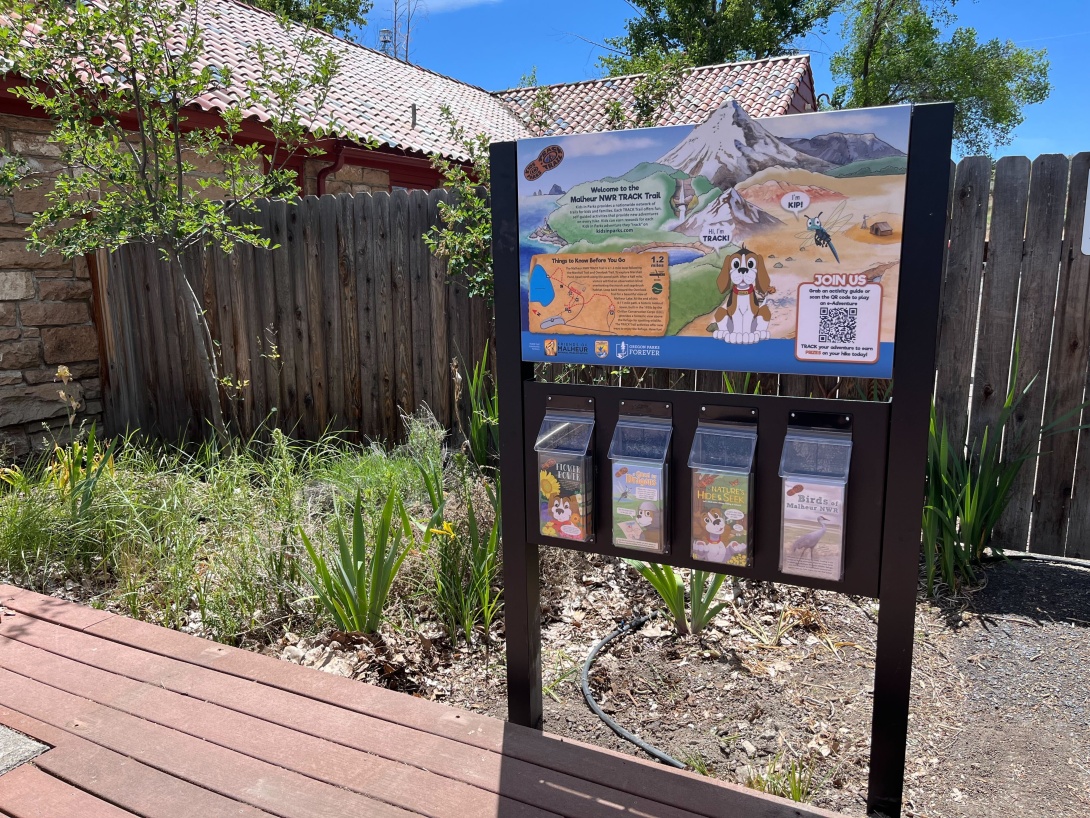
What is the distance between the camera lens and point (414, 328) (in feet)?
16.5

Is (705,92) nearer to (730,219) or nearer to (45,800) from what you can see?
(730,219)

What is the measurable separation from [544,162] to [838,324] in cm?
82

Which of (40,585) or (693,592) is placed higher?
(693,592)

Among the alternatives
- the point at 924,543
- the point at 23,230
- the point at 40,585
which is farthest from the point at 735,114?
the point at 23,230

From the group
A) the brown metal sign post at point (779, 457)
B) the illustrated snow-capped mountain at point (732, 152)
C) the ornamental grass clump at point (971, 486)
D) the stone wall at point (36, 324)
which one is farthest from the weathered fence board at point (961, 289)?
the stone wall at point (36, 324)

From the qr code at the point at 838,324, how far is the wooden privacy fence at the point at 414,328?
103mm

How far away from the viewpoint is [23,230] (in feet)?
18.2

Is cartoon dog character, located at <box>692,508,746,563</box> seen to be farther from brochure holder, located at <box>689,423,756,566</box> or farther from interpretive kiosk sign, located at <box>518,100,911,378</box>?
interpretive kiosk sign, located at <box>518,100,911,378</box>

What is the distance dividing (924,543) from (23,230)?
610cm

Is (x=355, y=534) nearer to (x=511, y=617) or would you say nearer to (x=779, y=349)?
(x=511, y=617)

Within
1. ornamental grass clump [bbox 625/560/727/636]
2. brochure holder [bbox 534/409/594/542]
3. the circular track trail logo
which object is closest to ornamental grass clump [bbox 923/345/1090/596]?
ornamental grass clump [bbox 625/560/727/636]

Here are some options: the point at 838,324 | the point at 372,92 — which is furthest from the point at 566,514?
the point at 372,92

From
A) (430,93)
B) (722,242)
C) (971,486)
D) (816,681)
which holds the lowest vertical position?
(816,681)

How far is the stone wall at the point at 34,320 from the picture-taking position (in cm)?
549
